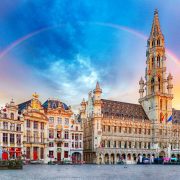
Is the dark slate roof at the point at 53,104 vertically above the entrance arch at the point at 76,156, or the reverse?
the dark slate roof at the point at 53,104

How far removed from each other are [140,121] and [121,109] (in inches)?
276

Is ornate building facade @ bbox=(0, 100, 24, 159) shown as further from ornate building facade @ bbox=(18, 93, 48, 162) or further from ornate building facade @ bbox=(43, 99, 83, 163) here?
ornate building facade @ bbox=(43, 99, 83, 163)

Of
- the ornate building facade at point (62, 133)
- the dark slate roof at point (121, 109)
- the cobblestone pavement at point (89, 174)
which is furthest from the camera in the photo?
the dark slate roof at point (121, 109)

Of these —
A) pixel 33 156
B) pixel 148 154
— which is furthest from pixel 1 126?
pixel 148 154

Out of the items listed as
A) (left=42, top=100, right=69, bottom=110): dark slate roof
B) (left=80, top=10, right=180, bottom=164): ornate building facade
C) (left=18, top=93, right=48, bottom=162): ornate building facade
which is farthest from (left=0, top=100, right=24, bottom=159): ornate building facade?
(left=80, top=10, right=180, bottom=164): ornate building facade

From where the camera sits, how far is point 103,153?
9944 cm

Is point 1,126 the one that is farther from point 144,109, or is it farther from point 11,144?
point 144,109

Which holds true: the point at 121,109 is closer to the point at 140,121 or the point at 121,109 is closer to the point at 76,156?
the point at 140,121

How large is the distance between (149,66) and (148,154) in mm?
31024

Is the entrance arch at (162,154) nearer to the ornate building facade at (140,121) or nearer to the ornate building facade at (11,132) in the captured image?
the ornate building facade at (140,121)

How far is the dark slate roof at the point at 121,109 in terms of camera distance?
358ft

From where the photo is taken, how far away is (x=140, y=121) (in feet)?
370

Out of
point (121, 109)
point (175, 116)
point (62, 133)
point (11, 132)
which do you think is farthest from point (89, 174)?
point (175, 116)

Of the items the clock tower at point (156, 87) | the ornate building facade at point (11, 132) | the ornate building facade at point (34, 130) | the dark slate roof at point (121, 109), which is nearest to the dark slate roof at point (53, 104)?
the ornate building facade at point (34, 130)
